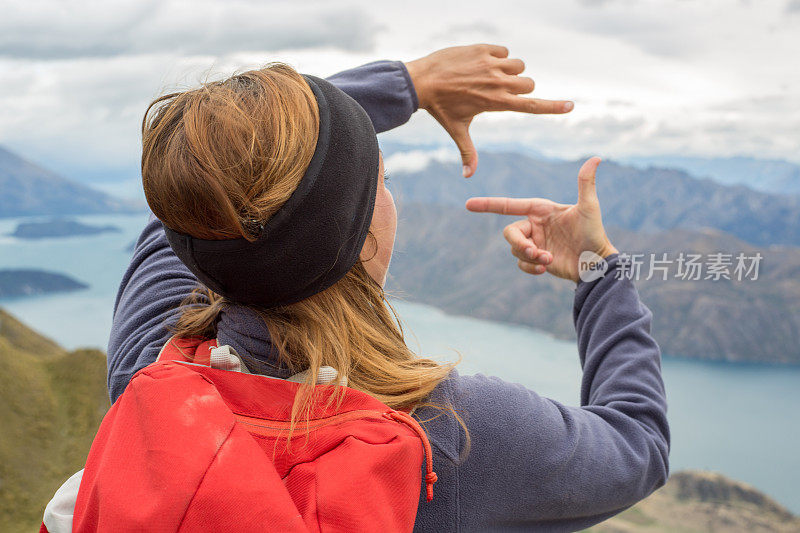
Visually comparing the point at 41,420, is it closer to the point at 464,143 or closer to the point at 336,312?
the point at 464,143

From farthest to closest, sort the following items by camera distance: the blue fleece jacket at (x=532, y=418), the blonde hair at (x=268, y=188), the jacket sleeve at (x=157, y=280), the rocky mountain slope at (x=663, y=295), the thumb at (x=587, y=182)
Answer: the rocky mountain slope at (x=663, y=295) < the thumb at (x=587, y=182) < the jacket sleeve at (x=157, y=280) < the blue fleece jacket at (x=532, y=418) < the blonde hair at (x=268, y=188)

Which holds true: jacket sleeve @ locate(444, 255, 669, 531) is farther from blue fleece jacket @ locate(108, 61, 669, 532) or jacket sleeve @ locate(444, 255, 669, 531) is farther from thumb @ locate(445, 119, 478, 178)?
thumb @ locate(445, 119, 478, 178)

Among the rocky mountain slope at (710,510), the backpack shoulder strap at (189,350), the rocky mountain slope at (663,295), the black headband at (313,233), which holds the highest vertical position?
the black headband at (313,233)

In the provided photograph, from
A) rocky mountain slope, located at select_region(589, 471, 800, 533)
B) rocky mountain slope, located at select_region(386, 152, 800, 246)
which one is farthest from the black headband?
rocky mountain slope, located at select_region(386, 152, 800, 246)

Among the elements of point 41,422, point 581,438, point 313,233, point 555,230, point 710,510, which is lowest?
point 710,510

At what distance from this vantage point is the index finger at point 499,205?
158 centimetres

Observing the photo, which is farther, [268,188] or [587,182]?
[587,182]

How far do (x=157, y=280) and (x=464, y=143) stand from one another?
1.08 metres

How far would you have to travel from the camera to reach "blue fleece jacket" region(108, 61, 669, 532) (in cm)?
95

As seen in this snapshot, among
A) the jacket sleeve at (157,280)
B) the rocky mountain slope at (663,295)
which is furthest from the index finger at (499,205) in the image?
the rocky mountain slope at (663,295)

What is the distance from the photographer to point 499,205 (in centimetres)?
161

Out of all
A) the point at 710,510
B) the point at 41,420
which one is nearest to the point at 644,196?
the point at 710,510

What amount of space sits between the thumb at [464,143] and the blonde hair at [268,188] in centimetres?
98

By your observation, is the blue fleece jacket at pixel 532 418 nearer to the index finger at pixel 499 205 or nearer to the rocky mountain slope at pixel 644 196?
the index finger at pixel 499 205
